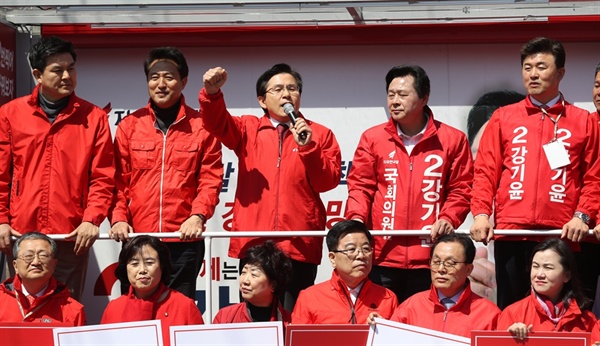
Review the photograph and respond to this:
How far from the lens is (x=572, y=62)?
806 cm

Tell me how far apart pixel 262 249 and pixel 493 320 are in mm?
1411

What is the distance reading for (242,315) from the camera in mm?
6141

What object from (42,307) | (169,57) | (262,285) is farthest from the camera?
(169,57)

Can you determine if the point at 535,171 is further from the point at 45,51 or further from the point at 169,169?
the point at 45,51

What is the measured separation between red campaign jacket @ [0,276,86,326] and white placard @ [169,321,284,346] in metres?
0.99

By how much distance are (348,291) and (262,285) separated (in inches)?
20.5

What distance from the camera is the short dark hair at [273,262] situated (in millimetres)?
6109

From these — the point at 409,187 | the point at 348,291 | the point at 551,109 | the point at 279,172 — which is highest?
the point at 551,109

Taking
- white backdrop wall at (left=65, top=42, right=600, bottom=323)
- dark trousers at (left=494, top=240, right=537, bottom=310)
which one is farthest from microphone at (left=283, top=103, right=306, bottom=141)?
white backdrop wall at (left=65, top=42, right=600, bottom=323)

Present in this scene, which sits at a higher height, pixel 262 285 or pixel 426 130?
pixel 426 130

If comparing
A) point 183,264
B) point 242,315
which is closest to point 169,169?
point 183,264

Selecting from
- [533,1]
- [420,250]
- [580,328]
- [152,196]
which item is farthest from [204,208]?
[533,1]

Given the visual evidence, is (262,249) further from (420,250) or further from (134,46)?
(134,46)

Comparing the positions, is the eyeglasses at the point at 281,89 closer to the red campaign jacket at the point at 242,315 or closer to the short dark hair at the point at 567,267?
the red campaign jacket at the point at 242,315
